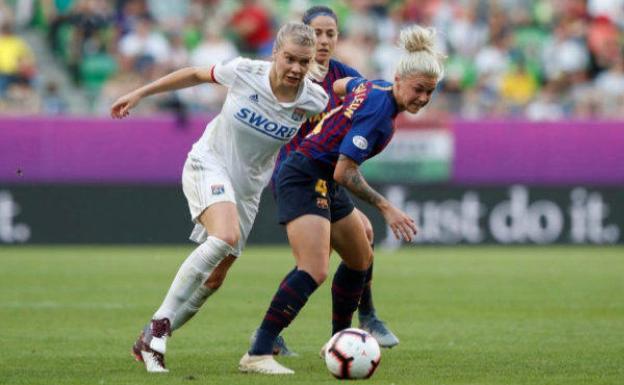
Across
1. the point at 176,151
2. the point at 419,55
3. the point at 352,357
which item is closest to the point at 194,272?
the point at 352,357

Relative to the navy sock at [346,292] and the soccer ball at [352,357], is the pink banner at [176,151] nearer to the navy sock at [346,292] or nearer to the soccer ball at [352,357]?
the navy sock at [346,292]

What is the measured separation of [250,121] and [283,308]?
3.88ft

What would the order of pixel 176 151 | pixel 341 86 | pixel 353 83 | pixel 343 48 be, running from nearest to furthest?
pixel 353 83 < pixel 341 86 < pixel 176 151 < pixel 343 48

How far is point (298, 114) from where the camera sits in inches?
346

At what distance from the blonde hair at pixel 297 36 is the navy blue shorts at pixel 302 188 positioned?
Answer: 0.78 meters

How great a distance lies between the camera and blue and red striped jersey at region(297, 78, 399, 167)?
8.34 m

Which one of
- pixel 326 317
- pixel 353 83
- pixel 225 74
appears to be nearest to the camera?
pixel 225 74

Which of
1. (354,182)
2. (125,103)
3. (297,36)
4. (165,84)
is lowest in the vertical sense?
(354,182)

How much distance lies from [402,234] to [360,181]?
17.1 inches

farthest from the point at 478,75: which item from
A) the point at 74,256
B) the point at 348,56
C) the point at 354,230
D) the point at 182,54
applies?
the point at 354,230

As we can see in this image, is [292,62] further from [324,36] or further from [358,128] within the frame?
[324,36]

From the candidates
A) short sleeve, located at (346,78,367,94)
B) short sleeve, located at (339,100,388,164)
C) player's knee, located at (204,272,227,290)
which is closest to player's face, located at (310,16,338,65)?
Result: short sleeve, located at (346,78,367,94)

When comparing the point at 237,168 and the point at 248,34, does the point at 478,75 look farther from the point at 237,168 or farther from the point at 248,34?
the point at 237,168

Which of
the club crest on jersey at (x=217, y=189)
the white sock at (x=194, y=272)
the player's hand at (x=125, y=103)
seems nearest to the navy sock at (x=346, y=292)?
the white sock at (x=194, y=272)
